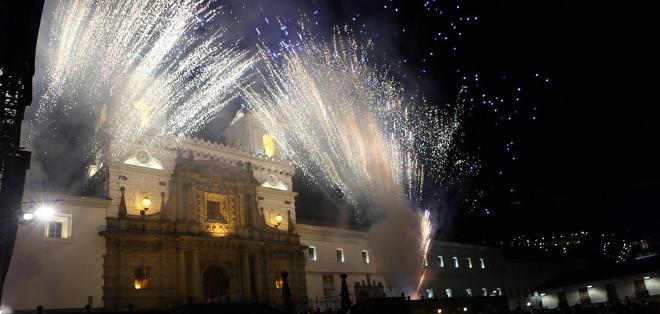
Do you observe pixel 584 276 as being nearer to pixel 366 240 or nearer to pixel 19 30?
pixel 366 240

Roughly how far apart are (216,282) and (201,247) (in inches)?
120

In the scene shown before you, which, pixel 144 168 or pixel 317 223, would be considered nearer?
pixel 144 168

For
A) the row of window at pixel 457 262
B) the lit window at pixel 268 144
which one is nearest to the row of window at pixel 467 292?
the row of window at pixel 457 262

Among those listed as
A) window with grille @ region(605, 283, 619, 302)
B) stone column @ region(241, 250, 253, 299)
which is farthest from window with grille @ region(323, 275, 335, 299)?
window with grille @ region(605, 283, 619, 302)

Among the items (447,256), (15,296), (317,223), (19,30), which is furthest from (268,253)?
(19,30)

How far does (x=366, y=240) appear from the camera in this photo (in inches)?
1801

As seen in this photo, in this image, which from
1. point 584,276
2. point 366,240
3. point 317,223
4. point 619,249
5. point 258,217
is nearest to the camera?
point 258,217

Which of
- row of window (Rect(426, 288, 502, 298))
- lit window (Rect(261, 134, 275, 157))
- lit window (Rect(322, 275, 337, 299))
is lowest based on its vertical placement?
row of window (Rect(426, 288, 502, 298))

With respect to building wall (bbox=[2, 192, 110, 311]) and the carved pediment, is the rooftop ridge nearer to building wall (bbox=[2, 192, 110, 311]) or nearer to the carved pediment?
the carved pediment

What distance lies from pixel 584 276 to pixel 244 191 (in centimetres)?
3513

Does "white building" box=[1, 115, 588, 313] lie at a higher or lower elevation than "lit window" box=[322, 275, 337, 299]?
higher

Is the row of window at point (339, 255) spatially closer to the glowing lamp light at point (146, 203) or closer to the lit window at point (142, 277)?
the glowing lamp light at point (146, 203)

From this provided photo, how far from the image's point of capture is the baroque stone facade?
2962 centimetres

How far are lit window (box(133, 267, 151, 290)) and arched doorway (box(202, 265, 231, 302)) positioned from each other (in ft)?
13.7
